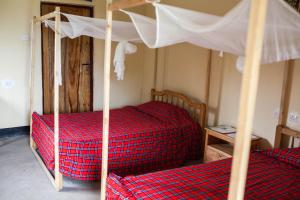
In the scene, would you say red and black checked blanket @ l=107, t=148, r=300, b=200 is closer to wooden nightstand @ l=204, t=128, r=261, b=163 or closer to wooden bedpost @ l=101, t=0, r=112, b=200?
wooden bedpost @ l=101, t=0, r=112, b=200

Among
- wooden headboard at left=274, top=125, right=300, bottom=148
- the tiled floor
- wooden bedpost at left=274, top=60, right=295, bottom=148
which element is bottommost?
the tiled floor

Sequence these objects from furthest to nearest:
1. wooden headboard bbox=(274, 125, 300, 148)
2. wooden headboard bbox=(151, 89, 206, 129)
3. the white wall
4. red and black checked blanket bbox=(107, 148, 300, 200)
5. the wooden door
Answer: the wooden door
the white wall
wooden headboard bbox=(151, 89, 206, 129)
wooden headboard bbox=(274, 125, 300, 148)
red and black checked blanket bbox=(107, 148, 300, 200)

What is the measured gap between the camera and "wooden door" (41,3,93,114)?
4.52 meters

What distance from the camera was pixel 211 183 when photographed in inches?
82.9

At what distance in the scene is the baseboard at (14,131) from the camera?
174 inches

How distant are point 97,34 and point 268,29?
7.14ft

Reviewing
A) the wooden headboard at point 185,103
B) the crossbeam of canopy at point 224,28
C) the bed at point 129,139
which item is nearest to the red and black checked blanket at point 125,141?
the bed at point 129,139

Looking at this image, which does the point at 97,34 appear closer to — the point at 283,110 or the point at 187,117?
the point at 187,117

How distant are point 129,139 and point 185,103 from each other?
129cm

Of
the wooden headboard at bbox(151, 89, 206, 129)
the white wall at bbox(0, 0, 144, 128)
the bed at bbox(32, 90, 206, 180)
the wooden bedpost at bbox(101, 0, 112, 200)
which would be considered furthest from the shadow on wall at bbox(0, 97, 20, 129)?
the wooden bedpost at bbox(101, 0, 112, 200)

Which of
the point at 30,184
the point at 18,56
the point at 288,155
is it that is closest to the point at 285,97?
the point at 288,155

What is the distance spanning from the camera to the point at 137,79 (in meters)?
5.40

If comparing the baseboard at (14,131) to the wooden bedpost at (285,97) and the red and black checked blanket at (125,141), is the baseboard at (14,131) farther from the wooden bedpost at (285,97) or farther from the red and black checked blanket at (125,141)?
the wooden bedpost at (285,97)

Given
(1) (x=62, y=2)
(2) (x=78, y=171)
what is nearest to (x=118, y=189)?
(2) (x=78, y=171)
